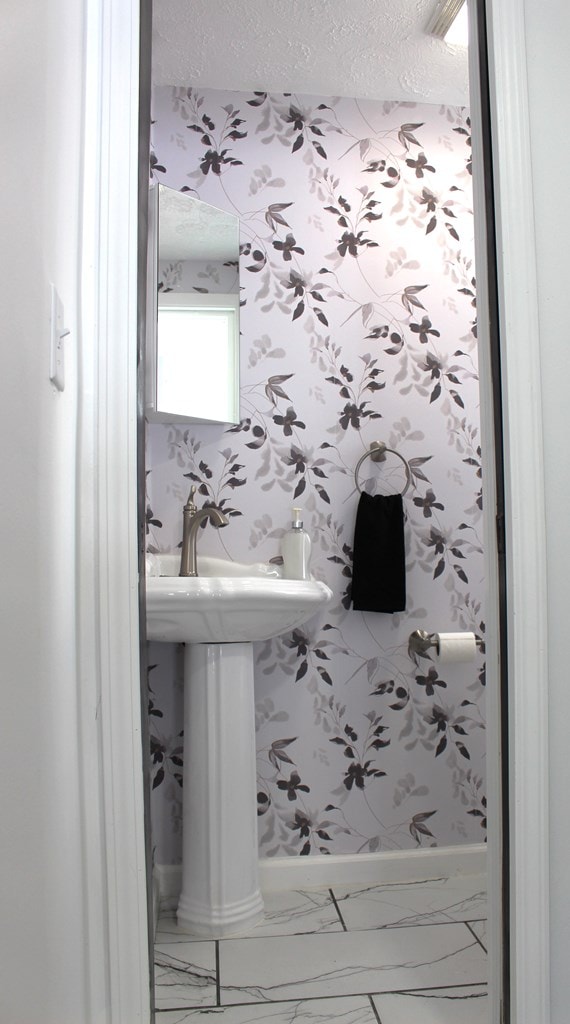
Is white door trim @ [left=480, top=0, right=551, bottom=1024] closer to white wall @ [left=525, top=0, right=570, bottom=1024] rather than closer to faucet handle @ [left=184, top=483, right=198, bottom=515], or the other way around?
white wall @ [left=525, top=0, right=570, bottom=1024]

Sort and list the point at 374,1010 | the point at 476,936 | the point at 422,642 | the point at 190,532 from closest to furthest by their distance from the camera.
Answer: the point at 374,1010 → the point at 476,936 → the point at 190,532 → the point at 422,642

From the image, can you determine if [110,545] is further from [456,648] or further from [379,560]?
[456,648]

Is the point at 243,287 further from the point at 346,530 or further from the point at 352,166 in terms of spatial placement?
the point at 346,530

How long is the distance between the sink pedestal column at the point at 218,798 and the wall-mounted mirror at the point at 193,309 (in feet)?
2.38

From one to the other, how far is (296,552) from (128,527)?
1.13 metres

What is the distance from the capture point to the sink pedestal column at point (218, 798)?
1.81 m

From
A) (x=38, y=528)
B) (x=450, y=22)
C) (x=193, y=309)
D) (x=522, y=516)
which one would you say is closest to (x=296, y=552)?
(x=193, y=309)

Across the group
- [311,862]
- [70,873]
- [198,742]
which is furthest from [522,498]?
[311,862]

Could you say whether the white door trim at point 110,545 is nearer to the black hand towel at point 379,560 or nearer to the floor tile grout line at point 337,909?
the floor tile grout line at point 337,909

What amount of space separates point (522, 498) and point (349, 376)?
1193mm

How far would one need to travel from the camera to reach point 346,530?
7.38ft

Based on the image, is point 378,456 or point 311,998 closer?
point 311,998

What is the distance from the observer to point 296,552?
2.14 m

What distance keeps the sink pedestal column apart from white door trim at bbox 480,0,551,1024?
2.77 feet
